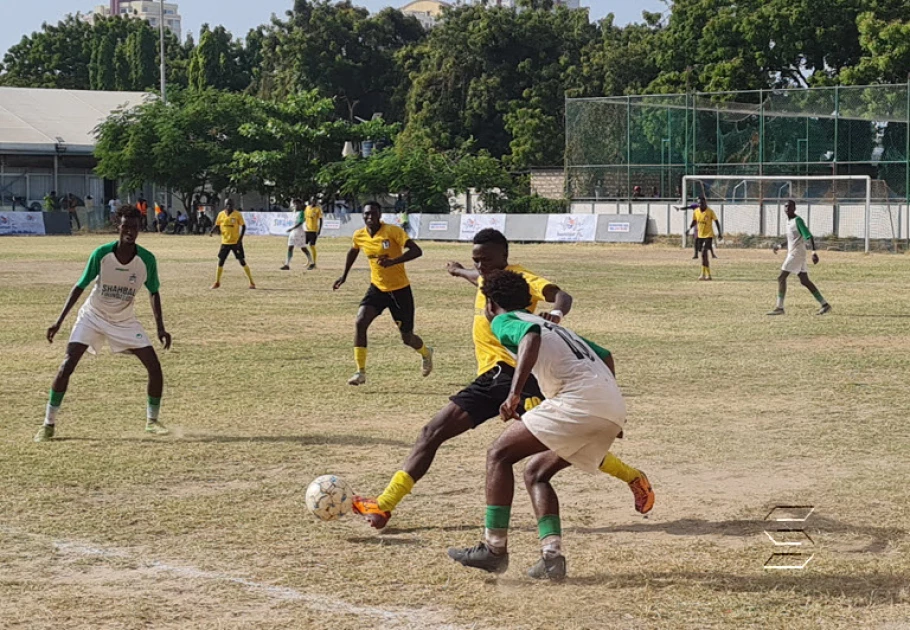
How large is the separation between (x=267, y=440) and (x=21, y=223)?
4915 cm

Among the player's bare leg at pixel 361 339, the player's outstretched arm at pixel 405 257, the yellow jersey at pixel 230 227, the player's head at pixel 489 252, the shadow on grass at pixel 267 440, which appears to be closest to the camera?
the player's head at pixel 489 252

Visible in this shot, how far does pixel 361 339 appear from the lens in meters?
13.4

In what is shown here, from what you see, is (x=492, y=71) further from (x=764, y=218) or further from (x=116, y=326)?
(x=116, y=326)

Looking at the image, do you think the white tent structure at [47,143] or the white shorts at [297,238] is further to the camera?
the white tent structure at [47,143]

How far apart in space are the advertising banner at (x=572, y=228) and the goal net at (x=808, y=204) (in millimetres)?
3569

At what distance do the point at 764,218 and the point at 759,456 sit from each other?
32.7 metres

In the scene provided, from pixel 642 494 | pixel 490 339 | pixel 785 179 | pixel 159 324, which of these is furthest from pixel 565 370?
pixel 785 179

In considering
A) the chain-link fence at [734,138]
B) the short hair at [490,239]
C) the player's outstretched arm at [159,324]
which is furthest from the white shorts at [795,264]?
the chain-link fence at [734,138]

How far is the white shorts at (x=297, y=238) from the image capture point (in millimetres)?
32438

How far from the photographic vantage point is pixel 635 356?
15.9 m

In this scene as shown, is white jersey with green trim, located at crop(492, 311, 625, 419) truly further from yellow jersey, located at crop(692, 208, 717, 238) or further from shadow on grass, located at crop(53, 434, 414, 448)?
yellow jersey, located at crop(692, 208, 717, 238)

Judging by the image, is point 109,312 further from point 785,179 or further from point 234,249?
point 785,179

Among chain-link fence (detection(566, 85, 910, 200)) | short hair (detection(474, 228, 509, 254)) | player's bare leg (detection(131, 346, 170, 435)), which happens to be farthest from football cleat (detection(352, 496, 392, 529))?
chain-link fence (detection(566, 85, 910, 200))

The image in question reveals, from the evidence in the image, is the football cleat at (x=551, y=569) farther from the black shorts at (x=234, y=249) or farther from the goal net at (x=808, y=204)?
the goal net at (x=808, y=204)
